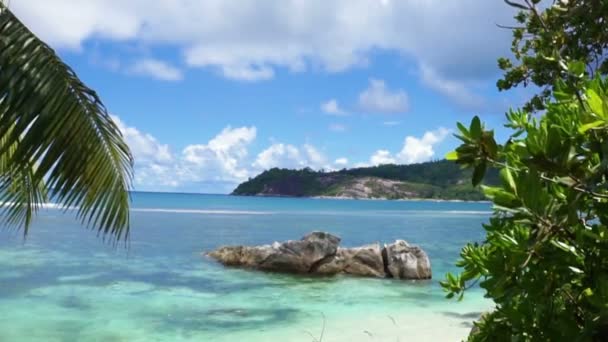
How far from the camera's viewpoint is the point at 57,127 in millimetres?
4016

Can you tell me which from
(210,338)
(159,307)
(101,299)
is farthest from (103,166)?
(101,299)

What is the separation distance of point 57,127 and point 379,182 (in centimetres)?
17273

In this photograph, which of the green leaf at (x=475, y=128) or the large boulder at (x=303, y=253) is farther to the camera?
the large boulder at (x=303, y=253)

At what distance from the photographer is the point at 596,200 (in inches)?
59.1

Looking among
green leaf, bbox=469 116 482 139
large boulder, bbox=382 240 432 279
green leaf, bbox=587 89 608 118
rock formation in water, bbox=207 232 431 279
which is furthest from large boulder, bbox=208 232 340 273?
green leaf, bbox=587 89 608 118

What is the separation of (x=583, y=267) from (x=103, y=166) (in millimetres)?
3634

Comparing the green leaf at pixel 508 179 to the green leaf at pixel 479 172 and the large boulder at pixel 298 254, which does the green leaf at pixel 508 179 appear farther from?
the large boulder at pixel 298 254

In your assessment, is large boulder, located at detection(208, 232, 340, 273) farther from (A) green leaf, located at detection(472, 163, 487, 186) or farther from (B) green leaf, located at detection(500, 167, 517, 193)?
(B) green leaf, located at detection(500, 167, 517, 193)

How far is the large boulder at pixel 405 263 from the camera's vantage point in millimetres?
18750

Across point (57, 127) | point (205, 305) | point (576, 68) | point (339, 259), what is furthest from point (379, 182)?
point (576, 68)

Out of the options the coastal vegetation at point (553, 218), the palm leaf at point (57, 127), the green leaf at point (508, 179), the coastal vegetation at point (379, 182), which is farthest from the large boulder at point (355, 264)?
the coastal vegetation at point (379, 182)

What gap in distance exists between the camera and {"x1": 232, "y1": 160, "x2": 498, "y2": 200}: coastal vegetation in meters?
155

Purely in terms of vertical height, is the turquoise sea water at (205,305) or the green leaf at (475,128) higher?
the green leaf at (475,128)

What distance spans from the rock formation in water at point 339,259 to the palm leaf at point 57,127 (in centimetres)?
1527
